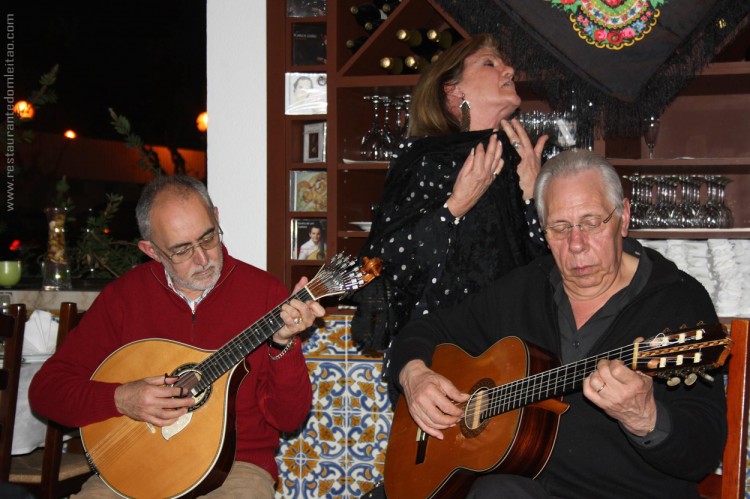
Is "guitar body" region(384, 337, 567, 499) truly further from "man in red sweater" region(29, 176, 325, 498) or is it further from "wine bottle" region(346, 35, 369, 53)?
"wine bottle" region(346, 35, 369, 53)

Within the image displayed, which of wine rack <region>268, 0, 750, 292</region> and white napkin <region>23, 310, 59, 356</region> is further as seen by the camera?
wine rack <region>268, 0, 750, 292</region>

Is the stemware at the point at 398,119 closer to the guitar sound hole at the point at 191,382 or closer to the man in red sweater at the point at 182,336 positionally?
the man in red sweater at the point at 182,336

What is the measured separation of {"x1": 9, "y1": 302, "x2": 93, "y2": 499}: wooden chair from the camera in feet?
8.25

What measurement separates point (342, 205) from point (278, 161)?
0.32 m

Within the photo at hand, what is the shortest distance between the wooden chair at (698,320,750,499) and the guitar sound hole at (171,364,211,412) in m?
1.22

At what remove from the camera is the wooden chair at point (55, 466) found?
2516 millimetres

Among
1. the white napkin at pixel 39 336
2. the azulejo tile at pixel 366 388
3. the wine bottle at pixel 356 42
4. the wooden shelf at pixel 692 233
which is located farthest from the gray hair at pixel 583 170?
the white napkin at pixel 39 336

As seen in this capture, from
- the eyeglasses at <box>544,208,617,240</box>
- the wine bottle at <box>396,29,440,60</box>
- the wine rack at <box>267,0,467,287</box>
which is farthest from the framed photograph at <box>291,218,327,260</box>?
the eyeglasses at <box>544,208,617,240</box>

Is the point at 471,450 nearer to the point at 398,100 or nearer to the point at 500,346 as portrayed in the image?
the point at 500,346

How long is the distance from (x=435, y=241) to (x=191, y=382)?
30.3 inches

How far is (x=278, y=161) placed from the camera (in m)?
3.32

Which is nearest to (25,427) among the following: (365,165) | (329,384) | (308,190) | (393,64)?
(329,384)

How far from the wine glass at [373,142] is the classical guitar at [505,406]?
4.39 feet

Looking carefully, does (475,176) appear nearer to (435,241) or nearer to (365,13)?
(435,241)
